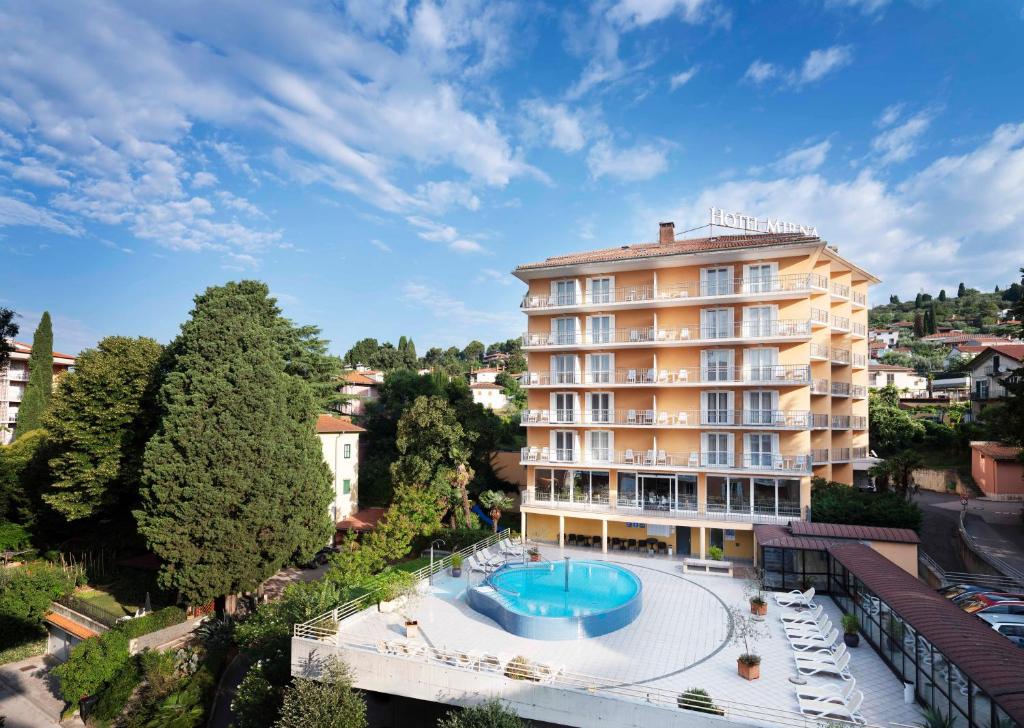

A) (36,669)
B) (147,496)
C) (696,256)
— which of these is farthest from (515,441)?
(36,669)

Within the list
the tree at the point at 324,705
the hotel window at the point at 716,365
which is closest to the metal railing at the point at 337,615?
the tree at the point at 324,705

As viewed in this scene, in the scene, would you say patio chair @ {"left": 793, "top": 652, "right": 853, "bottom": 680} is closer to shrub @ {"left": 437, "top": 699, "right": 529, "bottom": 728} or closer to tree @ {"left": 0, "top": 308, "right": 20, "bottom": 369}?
shrub @ {"left": 437, "top": 699, "right": 529, "bottom": 728}

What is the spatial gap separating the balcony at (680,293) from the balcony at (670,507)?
30.5 ft

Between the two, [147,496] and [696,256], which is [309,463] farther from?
[696,256]

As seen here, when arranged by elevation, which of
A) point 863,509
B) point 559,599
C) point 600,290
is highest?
point 600,290

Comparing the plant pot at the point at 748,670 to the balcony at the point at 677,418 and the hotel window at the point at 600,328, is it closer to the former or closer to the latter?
the balcony at the point at 677,418

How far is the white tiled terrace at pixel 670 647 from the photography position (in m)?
12.8

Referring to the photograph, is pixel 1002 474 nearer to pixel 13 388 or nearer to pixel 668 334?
pixel 668 334

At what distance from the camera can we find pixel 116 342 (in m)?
29.7

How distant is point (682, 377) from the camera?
26.7 meters

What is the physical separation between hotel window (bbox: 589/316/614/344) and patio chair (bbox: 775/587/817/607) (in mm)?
13787

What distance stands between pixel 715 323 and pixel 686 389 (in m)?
3.38

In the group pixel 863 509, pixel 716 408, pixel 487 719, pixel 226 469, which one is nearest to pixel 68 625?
pixel 226 469

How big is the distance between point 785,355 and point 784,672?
15.6m
